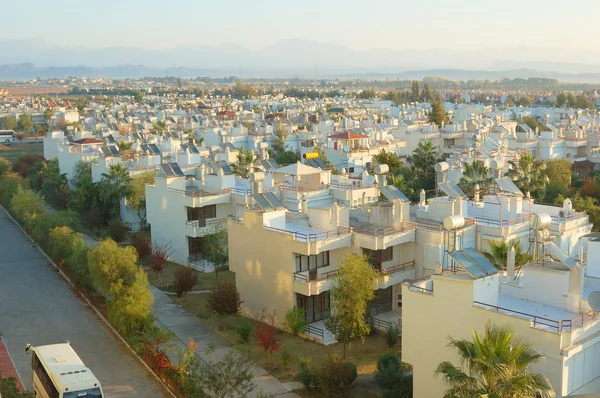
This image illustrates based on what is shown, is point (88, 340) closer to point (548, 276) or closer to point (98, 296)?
point (98, 296)

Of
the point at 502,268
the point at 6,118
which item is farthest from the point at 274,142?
the point at 6,118

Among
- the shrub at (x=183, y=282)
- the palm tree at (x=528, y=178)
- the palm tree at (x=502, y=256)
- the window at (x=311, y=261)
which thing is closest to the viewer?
the palm tree at (x=502, y=256)

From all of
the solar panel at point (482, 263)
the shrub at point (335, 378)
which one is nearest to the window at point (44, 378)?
the shrub at point (335, 378)

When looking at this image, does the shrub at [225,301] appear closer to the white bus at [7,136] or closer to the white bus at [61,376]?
the white bus at [61,376]

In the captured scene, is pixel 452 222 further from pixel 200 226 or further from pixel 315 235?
pixel 200 226

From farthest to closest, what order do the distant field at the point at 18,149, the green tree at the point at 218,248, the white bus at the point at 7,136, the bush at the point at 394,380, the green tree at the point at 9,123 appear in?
the green tree at the point at 9,123, the white bus at the point at 7,136, the distant field at the point at 18,149, the green tree at the point at 218,248, the bush at the point at 394,380

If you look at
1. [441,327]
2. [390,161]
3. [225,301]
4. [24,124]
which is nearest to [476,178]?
[390,161]
